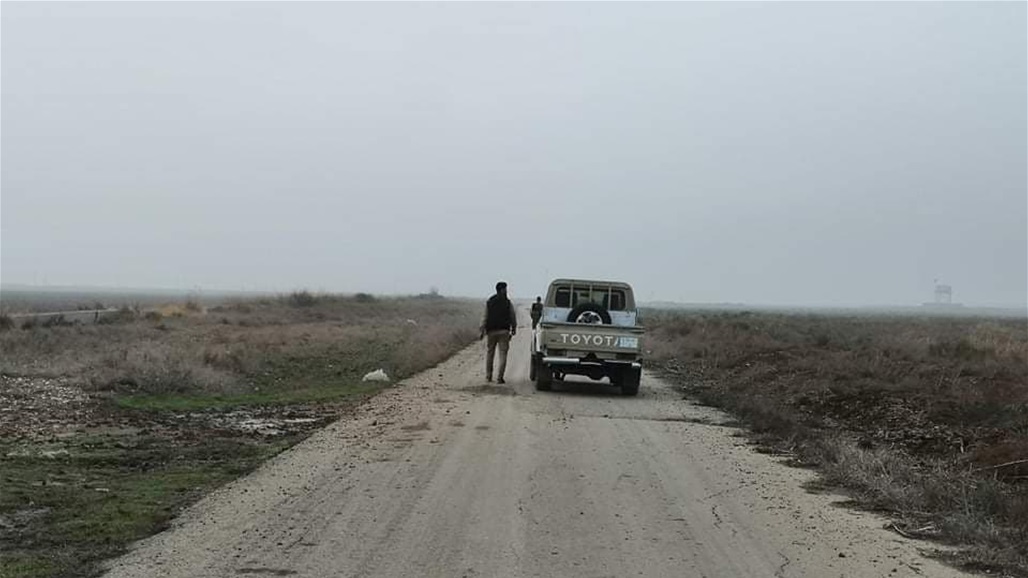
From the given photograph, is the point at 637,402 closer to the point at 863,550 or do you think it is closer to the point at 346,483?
the point at 346,483

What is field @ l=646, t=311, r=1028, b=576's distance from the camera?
8297 millimetres

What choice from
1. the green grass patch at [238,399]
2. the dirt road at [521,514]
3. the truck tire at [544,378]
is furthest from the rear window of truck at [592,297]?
the dirt road at [521,514]

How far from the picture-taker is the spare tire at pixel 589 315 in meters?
20.7

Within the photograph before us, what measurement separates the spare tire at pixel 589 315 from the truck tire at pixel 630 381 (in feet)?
5.79

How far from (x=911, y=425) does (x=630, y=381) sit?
21.1 feet

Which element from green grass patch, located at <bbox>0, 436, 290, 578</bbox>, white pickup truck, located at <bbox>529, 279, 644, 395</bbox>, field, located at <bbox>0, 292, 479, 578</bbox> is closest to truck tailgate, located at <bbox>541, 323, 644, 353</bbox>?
white pickup truck, located at <bbox>529, 279, 644, 395</bbox>

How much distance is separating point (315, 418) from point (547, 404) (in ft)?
14.0

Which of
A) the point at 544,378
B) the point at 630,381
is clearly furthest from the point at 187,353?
the point at 630,381

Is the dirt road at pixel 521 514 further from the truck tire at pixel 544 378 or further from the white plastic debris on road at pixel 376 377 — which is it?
the white plastic debris on road at pixel 376 377

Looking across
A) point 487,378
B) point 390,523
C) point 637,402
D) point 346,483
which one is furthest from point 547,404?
point 390,523

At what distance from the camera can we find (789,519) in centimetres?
820

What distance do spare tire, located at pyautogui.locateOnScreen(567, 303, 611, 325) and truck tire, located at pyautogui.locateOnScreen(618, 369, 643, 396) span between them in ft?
5.79

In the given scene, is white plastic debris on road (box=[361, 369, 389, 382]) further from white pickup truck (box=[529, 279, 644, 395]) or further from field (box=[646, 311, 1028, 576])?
field (box=[646, 311, 1028, 576])

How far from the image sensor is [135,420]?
47.0 feet
